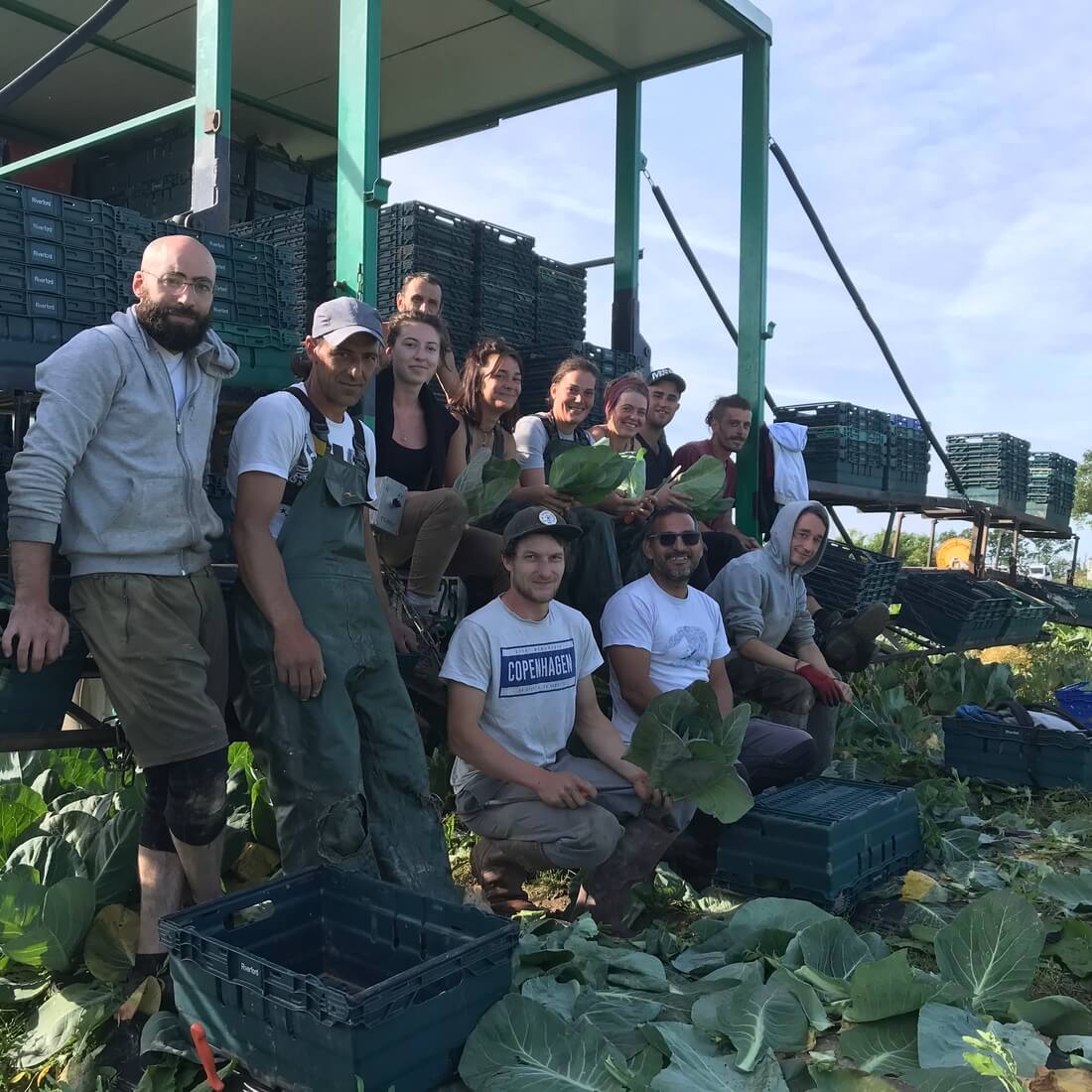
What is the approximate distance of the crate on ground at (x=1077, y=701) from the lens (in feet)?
22.2

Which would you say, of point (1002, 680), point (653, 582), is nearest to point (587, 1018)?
point (653, 582)

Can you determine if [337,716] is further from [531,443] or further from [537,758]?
[531,443]

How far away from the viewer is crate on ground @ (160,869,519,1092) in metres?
2.22

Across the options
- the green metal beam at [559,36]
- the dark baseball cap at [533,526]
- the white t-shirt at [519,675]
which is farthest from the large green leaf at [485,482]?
the green metal beam at [559,36]

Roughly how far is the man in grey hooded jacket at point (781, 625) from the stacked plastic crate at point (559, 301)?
2.31 metres

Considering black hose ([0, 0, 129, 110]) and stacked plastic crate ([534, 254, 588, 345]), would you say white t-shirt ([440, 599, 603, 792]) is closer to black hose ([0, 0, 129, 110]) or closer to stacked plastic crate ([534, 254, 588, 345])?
black hose ([0, 0, 129, 110])

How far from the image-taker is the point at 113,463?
2.94m

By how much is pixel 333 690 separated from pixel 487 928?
100 cm

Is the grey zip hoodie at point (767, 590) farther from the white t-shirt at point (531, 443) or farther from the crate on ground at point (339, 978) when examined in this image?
the crate on ground at point (339, 978)

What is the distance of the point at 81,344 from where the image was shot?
2893 mm

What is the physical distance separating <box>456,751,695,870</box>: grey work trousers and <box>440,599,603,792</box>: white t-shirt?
10 cm

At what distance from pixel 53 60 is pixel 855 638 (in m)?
4.98

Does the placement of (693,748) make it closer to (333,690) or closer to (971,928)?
(971,928)

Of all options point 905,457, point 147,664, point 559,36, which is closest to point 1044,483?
point 905,457
